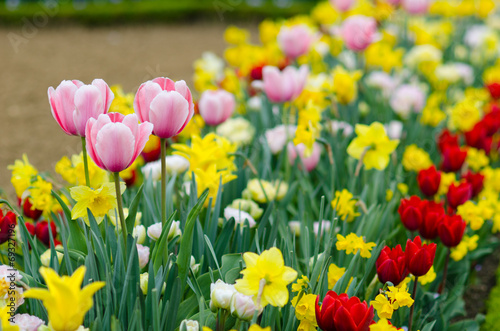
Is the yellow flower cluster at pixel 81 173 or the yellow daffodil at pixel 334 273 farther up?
the yellow flower cluster at pixel 81 173

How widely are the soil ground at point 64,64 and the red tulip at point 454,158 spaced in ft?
7.62

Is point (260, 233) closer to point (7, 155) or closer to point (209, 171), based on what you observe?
point (209, 171)

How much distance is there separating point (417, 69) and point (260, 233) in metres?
2.31

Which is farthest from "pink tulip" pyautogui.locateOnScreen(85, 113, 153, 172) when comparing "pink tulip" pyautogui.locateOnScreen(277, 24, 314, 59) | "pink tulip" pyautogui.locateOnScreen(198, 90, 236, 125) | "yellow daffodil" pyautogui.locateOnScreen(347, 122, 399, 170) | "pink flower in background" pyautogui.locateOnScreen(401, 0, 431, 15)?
"pink flower in background" pyautogui.locateOnScreen(401, 0, 431, 15)

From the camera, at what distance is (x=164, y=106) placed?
44.9 inches

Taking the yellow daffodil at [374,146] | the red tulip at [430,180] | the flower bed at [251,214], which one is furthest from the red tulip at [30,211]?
the red tulip at [430,180]

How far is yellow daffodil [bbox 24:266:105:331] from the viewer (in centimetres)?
82

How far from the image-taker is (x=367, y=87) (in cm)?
291

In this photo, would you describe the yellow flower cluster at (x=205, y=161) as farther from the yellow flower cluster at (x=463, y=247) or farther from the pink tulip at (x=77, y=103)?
the yellow flower cluster at (x=463, y=247)

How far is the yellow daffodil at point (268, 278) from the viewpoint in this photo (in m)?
0.99

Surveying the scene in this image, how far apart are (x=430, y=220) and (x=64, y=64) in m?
4.71

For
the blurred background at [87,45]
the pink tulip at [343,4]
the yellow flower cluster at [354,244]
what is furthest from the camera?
the blurred background at [87,45]

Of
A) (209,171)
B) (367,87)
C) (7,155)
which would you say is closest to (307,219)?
(209,171)

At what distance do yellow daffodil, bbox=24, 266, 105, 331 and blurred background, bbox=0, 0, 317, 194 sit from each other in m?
2.51
